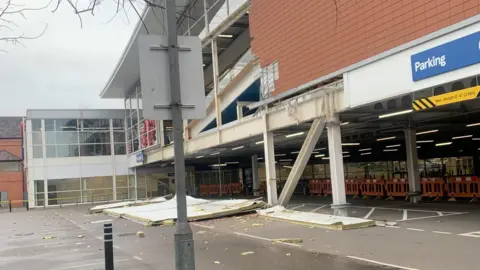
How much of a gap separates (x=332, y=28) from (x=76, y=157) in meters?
38.6

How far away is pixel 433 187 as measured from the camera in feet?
81.8

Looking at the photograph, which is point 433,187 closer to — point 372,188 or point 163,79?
point 372,188

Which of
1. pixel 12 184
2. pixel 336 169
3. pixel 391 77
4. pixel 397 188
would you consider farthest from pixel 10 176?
pixel 391 77

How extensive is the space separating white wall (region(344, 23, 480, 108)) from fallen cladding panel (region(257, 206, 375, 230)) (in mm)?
3764

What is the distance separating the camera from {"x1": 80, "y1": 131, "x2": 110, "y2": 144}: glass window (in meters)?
51.0

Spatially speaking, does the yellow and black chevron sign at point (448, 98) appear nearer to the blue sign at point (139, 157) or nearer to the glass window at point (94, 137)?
the blue sign at point (139, 157)

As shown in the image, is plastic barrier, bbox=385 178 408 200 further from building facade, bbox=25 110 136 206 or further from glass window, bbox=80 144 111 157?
glass window, bbox=80 144 111 157

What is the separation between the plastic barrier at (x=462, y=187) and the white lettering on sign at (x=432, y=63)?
37.5ft

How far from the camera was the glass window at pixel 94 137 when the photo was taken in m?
51.0

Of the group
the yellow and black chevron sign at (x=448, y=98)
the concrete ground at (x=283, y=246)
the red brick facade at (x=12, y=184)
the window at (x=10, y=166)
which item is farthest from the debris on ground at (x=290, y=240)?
the window at (x=10, y=166)

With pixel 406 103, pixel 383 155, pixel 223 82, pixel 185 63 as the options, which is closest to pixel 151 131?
pixel 223 82

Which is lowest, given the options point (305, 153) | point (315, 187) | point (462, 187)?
point (315, 187)

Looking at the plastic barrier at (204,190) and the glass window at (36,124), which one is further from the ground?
the glass window at (36,124)

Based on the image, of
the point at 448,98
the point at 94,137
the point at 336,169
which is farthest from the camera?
the point at 94,137
